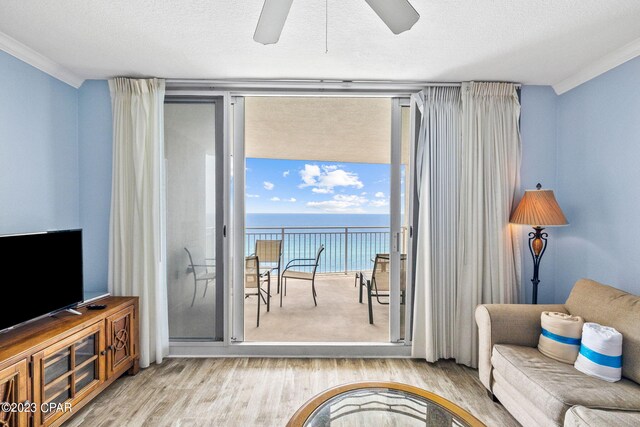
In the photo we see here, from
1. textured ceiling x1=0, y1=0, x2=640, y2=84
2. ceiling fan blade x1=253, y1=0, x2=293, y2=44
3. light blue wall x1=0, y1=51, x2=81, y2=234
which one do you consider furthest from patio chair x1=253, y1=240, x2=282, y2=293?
ceiling fan blade x1=253, y1=0, x2=293, y2=44

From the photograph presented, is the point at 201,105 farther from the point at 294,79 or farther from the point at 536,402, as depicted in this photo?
the point at 536,402

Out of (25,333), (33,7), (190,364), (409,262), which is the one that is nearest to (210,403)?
(190,364)

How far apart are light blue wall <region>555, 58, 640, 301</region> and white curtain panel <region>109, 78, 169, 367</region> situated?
361 cm

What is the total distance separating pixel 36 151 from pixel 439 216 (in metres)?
3.33

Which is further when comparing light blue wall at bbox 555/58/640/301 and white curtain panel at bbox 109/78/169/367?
white curtain panel at bbox 109/78/169/367

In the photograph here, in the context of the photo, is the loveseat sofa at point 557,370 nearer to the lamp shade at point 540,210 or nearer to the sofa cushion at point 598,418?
the sofa cushion at point 598,418

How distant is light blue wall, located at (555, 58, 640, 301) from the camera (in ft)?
7.59

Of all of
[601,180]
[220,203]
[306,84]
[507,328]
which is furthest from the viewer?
[220,203]

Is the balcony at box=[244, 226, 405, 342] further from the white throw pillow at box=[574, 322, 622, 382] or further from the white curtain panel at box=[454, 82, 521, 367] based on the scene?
the white throw pillow at box=[574, 322, 622, 382]

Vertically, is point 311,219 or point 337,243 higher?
point 311,219

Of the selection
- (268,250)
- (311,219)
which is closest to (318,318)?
(268,250)

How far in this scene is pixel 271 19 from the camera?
1.38 m

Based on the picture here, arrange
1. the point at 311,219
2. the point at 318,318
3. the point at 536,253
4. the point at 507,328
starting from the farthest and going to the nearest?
the point at 311,219 → the point at 318,318 → the point at 536,253 → the point at 507,328

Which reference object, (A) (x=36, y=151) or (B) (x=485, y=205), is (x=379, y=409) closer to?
(B) (x=485, y=205)
